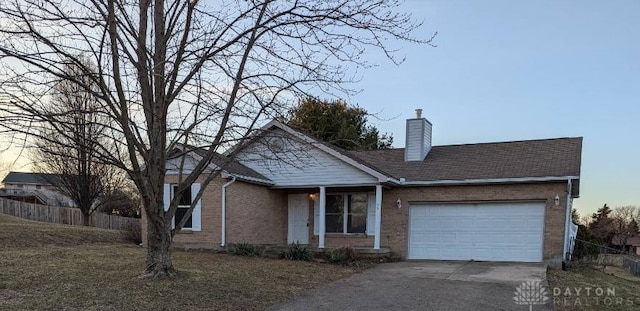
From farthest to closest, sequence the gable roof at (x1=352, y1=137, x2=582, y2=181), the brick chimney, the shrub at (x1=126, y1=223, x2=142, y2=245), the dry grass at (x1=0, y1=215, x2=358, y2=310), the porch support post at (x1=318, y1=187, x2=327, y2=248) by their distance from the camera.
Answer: the brick chimney, the shrub at (x1=126, y1=223, x2=142, y2=245), the porch support post at (x1=318, y1=187, x2=327, y2=248), the gable roof at (x1=352, y1=137, x2=582, y2=181), the dry grass at (x1=0, y1=215, x2=358, y2=310)

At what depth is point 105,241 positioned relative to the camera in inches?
626

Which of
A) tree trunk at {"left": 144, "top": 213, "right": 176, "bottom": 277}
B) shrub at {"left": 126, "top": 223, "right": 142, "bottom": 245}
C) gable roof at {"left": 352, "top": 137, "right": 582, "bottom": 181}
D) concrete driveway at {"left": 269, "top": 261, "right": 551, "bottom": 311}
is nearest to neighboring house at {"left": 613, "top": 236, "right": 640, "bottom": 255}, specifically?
gable roof at {"left": 352, "top": 137, "right": 582, "bottom": 181}

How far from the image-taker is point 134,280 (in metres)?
7.62

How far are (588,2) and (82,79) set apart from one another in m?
12.4

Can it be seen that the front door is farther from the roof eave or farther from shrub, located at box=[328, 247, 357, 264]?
the roof eave

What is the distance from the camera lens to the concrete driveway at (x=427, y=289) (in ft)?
23.2

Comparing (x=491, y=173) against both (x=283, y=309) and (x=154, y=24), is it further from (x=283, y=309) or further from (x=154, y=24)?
(x=154, y=24)

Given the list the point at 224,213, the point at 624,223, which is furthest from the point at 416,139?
the point at 624,223

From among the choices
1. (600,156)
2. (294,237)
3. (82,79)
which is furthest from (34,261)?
(600,156)

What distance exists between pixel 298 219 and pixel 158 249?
9.13 meters

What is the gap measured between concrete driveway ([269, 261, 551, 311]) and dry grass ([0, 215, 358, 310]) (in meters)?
0.58

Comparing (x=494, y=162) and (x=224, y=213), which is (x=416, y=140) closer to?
(x=494, y=162)

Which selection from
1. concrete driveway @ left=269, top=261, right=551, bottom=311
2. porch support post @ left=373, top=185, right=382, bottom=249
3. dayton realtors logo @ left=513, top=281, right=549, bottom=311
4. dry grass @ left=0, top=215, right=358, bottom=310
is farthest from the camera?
porch support post @ left=373, top=185, right=382, bottom=249

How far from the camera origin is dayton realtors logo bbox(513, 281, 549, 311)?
24.3ft
